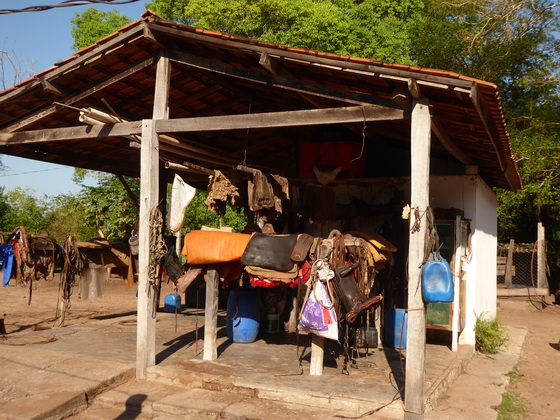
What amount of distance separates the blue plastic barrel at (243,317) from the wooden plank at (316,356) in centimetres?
210

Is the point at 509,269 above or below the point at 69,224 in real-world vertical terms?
below

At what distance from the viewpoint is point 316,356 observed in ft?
22.3

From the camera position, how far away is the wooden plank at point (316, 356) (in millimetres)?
6801

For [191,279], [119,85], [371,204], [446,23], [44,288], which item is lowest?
[44,288]

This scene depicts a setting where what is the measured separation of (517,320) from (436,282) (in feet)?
32.3

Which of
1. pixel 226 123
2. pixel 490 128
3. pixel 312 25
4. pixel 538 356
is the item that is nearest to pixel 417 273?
pixel 490 128

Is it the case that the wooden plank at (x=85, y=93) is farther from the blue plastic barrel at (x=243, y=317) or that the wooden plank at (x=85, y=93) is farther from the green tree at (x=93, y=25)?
the green tree at (x=93, y=25)

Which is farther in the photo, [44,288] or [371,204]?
[44,288]

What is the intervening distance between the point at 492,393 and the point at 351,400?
2244 millimetres

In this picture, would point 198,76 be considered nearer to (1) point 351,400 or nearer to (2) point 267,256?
(2) point 267,256

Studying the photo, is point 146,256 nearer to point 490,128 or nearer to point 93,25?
point 490,128

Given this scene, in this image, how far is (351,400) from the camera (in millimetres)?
5766

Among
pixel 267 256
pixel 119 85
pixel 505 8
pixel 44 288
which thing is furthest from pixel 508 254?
pixel 44 288

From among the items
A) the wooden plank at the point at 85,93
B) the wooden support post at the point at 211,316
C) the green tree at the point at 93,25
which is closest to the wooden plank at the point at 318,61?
the wooden plank at the point at 85,93
